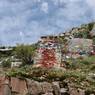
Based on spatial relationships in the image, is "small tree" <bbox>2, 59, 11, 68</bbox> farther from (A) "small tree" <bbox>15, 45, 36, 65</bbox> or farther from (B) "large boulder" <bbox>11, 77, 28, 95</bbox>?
(B) "large boulder" <bbox>11, 77, 28, 95</bbox>

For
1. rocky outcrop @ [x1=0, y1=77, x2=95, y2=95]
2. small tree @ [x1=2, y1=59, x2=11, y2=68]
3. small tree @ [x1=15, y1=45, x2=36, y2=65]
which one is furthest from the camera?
small tree @ [x1=15, y1=45, x2=36, y2=65]

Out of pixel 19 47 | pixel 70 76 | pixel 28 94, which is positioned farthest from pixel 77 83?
pixel 19 47

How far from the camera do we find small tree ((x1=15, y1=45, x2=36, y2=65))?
25.7 meters

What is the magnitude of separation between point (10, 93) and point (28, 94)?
717 millimetres

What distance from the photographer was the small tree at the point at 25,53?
2570 centimetres

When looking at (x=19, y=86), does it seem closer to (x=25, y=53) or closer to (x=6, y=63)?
(x=6, y=63)

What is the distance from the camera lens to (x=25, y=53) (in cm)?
2591

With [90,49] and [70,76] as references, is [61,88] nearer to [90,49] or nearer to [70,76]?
[70,76]

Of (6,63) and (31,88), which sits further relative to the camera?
(6,63)

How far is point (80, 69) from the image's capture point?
23219mm

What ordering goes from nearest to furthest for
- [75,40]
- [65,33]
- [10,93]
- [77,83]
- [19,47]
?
[10,93], [77,83], [19,47], [75,40], [65,33]

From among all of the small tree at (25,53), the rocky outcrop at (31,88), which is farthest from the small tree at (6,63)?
the rocky outcrop at (31,88)

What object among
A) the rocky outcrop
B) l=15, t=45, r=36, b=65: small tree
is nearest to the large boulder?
the rocky outcrop

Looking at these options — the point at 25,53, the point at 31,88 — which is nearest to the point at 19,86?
the point at 31,88
